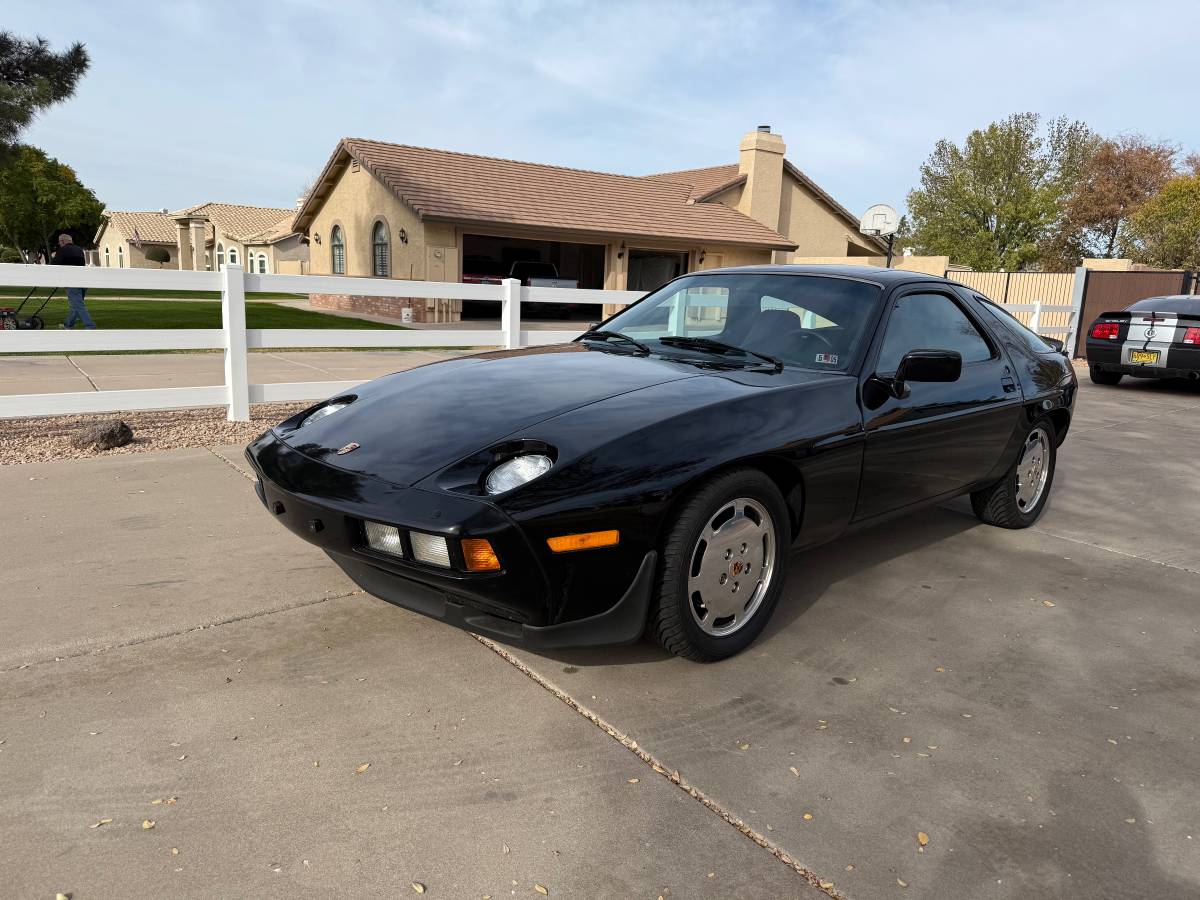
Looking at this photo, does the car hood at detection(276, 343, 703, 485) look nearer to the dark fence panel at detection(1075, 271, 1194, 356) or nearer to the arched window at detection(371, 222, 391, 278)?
the dark fence panel at detection(1075, 271, 1194, 356)

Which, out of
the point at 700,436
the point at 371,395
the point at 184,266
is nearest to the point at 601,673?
the point at 700,436

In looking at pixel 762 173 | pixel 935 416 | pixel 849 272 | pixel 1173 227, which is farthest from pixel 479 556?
pixel 1173 227

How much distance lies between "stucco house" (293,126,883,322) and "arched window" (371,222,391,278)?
4 centimetres

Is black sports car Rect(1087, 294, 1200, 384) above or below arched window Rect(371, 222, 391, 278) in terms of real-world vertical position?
below

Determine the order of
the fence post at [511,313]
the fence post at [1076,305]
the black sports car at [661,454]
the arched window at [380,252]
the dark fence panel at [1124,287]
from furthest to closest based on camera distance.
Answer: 1. the arched window at [380,252]
2. the fence post at [1076,305]
3. the dark fence panel at [1124,287]
4. the fence post at [511,313]
5. the black sports car at [661,454]

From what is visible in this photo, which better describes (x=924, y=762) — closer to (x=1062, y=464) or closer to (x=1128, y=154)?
(x=1062, y=464)

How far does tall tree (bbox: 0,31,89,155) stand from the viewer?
18.2 meters

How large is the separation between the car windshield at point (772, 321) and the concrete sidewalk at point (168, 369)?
17.9ft

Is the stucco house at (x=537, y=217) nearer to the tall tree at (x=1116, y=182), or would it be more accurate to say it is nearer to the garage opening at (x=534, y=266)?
the garage opening at (x=534, y=266)

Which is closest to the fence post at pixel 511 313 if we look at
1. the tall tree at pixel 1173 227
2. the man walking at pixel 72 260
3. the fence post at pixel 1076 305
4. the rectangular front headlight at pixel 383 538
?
the rectangular front headlight at pixel 383 538

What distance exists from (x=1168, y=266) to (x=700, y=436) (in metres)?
35.9

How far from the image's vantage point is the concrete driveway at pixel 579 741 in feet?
6.95

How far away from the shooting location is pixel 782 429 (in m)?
3.20

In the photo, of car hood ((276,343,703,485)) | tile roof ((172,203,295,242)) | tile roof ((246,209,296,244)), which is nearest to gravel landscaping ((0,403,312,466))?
car hood ((276,343,703,485))
